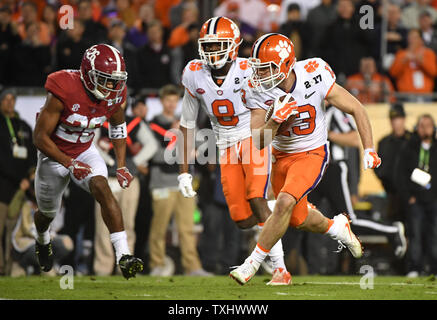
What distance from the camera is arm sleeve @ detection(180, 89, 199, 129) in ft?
25.9

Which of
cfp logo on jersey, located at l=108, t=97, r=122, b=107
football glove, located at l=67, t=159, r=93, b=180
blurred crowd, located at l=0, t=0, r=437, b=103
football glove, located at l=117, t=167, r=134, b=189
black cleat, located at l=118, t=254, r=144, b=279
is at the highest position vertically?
blurred crowd, located at l=0, t=0, r=437, b=103

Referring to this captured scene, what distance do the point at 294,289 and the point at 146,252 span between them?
397 cm

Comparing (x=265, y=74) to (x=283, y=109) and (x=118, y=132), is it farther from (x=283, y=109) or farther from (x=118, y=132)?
(x=118, y=132)

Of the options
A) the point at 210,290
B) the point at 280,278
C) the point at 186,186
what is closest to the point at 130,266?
the point at 210,290

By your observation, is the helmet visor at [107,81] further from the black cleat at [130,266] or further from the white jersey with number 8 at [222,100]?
the black cleat at [130,266]

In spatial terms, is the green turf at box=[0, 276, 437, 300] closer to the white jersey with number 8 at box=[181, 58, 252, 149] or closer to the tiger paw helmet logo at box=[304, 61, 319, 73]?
the white jersey with number 8 at box=[181, 58, 252, 149]

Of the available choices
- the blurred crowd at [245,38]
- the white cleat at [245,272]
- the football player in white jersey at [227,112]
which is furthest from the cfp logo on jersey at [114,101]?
the blurred crowd at [245,38]

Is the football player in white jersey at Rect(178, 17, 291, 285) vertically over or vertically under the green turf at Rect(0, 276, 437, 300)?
over

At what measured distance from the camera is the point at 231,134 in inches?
313

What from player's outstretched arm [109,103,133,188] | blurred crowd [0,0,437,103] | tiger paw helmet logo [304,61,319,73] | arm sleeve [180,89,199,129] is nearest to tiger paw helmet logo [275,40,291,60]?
A: tiger paw helmet logo [304,61,319,73]

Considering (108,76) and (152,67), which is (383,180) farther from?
(108,76)

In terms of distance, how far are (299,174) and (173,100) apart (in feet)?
12.8

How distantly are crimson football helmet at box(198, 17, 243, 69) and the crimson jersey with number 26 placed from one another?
82 centimetres

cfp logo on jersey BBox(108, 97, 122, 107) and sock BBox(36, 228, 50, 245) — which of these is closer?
cfp logo on jersey BBox(108, 97, 122, 107)
